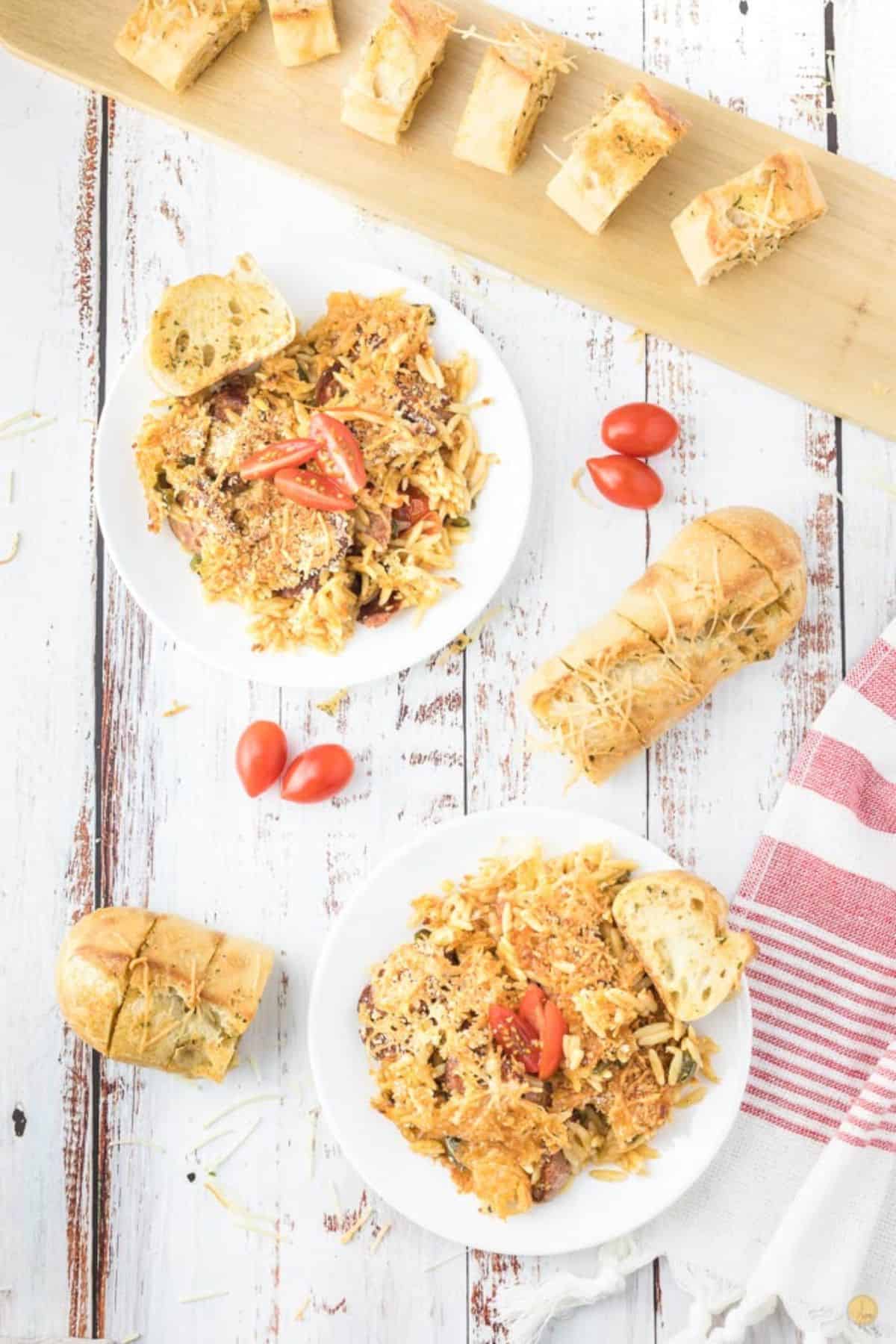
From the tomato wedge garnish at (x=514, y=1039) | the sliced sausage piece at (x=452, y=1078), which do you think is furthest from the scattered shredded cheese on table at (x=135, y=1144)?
the tomato wedge garnish at (x=514, y=1039)

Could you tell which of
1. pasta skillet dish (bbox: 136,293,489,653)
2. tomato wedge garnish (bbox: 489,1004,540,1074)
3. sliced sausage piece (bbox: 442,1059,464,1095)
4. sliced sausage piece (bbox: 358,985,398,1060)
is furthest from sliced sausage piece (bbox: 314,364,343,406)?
sliced sausage piece (bbox: 442,1059,464,1095)

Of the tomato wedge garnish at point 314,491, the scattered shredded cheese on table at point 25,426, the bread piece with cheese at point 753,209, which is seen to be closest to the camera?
the tomato wedge garnish at point 314,491

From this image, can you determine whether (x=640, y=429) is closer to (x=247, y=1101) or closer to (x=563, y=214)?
(x=563, y=214)

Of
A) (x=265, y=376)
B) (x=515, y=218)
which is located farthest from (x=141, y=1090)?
(x=515, y=218)

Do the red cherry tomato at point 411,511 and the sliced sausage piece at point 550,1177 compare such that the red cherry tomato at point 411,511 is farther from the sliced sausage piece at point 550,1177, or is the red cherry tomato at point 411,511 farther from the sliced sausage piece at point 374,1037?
the sliced sausage piece at point 550,1177

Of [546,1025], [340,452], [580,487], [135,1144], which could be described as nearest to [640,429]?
[580,487]

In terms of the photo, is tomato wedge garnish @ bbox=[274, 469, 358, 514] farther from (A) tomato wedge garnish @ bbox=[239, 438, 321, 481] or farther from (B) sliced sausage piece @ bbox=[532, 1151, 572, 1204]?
(B) sliced sausage piece @ bbox=[532, 1151, 572, 1204]

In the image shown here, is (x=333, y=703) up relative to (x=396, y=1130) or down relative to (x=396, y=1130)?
up
